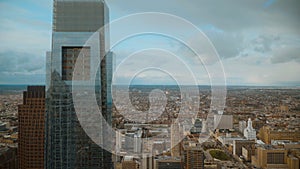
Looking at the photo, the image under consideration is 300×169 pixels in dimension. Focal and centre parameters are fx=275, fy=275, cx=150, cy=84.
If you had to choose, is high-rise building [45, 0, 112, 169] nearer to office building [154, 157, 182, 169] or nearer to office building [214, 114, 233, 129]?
office building [154, 157, 182, 169]

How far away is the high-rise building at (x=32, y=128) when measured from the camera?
7.36 feet

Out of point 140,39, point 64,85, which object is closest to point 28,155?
point 64,85

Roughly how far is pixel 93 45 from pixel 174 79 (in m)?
0.79

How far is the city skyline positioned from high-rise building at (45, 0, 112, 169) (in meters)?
0.19

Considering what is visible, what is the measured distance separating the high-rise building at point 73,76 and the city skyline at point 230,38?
0.19 meters

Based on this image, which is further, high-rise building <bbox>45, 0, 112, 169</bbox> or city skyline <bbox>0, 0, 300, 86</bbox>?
high-rise building <bbox>45, 0, 112, 169</bbox>

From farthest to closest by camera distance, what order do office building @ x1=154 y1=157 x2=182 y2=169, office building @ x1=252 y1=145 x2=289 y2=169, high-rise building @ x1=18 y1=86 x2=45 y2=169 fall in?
high-rise building @ x1=18 y1=86 x2=45 y2=169, office building @ x1=154 y1=157 x2=182 y2=169, office building @ x1=252 y1=145 x2=289 y2=169

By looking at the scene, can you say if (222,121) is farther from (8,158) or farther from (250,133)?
(8,158)

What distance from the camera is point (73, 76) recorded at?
238 cm

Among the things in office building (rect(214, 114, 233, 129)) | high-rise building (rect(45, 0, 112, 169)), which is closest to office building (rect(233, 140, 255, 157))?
office building (rect(214, 114, 233, 129))

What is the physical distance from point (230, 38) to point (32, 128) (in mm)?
1802

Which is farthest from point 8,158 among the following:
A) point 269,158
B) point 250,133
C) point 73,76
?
point 269,158

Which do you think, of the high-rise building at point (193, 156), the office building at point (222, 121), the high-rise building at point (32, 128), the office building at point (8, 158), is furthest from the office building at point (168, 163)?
the office building at point (8, 158)

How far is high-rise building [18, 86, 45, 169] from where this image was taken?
7.36 feet
